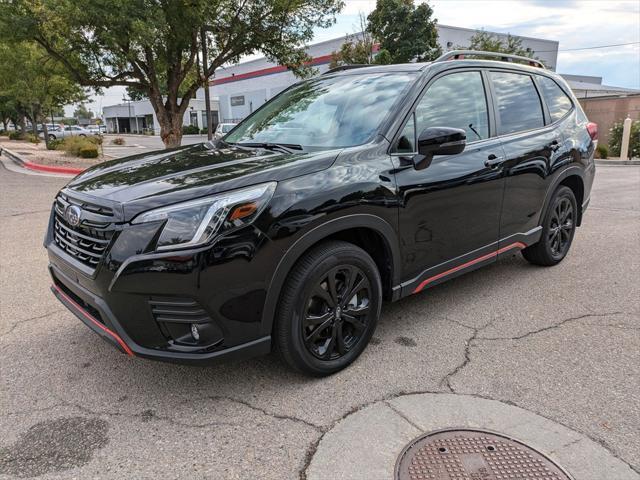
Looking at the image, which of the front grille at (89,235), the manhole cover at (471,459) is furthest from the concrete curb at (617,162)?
the front grille at (89,235)

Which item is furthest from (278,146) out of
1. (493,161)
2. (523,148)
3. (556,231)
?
(556,231)

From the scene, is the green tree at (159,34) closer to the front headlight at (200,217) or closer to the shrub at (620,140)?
the front headlight at (200,217)

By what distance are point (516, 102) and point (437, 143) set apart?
1591 millimetres

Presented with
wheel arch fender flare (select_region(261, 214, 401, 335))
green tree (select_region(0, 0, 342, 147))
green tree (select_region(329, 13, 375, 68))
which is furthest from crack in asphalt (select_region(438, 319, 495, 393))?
green tree (select_region(329, 13, 375, 68))

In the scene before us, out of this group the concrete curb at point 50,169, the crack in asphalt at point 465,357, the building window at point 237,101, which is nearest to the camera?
the crack in asphalt at point 465,357

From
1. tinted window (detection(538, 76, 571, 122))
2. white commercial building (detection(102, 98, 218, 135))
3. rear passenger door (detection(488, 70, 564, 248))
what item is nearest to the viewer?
rear passenger door (detection(488, 70, 564, 248))

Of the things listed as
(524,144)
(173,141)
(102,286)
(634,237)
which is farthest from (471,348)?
(173,141)

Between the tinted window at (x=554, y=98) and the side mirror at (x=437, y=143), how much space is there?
2.03 m

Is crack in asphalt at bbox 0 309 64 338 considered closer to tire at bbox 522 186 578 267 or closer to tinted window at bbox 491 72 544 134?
tinted window at bbox 491 72 544 134

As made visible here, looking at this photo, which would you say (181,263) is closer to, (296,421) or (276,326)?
(276,326)

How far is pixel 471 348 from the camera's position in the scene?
3355mm

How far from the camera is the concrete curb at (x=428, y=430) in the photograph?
2.21 metres

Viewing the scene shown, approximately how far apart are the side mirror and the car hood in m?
0.58

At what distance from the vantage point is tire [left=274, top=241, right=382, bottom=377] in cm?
264
